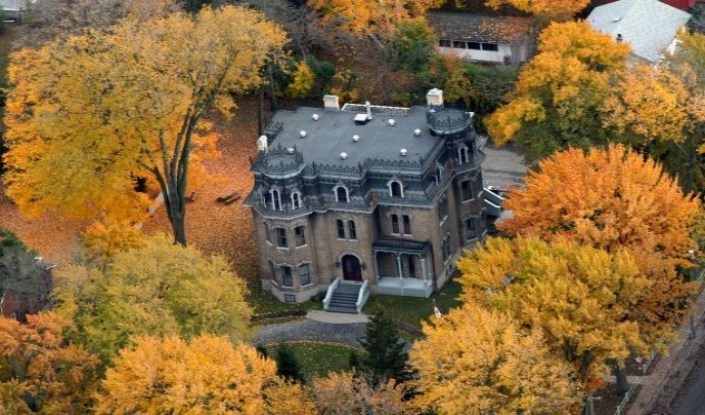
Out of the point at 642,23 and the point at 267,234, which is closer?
the point at 267,234

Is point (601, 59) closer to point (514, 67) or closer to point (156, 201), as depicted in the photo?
point (514, 67)

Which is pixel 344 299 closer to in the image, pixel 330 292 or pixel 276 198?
pixel 330 292

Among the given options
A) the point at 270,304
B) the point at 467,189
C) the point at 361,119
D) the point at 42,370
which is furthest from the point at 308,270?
the point at 42,370

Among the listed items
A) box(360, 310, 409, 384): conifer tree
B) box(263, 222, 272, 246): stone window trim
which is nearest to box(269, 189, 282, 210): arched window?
box(263, 222, 272, 246): stone window trim

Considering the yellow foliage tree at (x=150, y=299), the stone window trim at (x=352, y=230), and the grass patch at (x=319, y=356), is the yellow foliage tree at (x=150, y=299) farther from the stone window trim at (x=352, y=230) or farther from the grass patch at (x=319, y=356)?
the stone window trim at (x=352, y=230)

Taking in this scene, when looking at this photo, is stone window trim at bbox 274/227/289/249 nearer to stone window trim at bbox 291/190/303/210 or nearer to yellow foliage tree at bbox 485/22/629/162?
stone window trim at bbox 291/190/303/210

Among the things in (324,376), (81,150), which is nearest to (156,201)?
(81,150)
